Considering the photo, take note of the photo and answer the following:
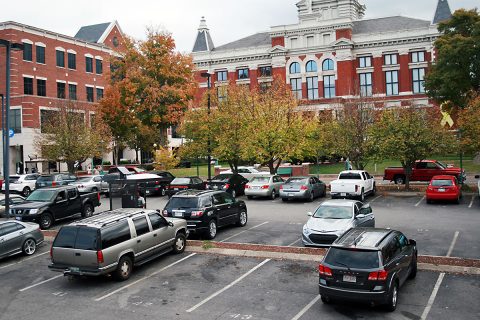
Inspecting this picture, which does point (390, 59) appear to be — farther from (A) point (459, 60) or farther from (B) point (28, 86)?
(B) point (28, 86)

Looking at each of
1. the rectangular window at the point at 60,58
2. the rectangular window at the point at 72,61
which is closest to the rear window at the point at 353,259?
the rectangular window at the point at 60,58

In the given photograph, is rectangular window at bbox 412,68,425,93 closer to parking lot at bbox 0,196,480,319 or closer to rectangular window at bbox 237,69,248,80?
rectangular window at bbox 237,69,248,80

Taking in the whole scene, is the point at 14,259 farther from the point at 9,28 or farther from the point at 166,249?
the point at 9,28

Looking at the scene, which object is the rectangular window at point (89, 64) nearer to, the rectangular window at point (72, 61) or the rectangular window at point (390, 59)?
the rectangular window at point (72, 61)

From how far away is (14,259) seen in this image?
16.5m

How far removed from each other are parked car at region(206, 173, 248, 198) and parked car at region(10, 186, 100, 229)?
7.92 meters

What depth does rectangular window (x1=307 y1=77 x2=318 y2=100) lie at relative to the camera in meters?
69.1

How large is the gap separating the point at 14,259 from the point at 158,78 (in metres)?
31.5

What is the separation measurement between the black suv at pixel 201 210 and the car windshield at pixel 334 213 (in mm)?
3899

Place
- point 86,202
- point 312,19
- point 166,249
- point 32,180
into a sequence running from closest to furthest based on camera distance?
point 166,249, point 86,202, point 32,180, point 312,19

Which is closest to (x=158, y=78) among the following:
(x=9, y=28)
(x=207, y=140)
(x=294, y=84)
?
(x=207, y=140)

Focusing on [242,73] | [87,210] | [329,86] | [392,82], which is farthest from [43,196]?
[392,82]

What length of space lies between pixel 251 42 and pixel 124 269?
67130 millimetres

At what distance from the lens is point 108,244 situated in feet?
42.3
